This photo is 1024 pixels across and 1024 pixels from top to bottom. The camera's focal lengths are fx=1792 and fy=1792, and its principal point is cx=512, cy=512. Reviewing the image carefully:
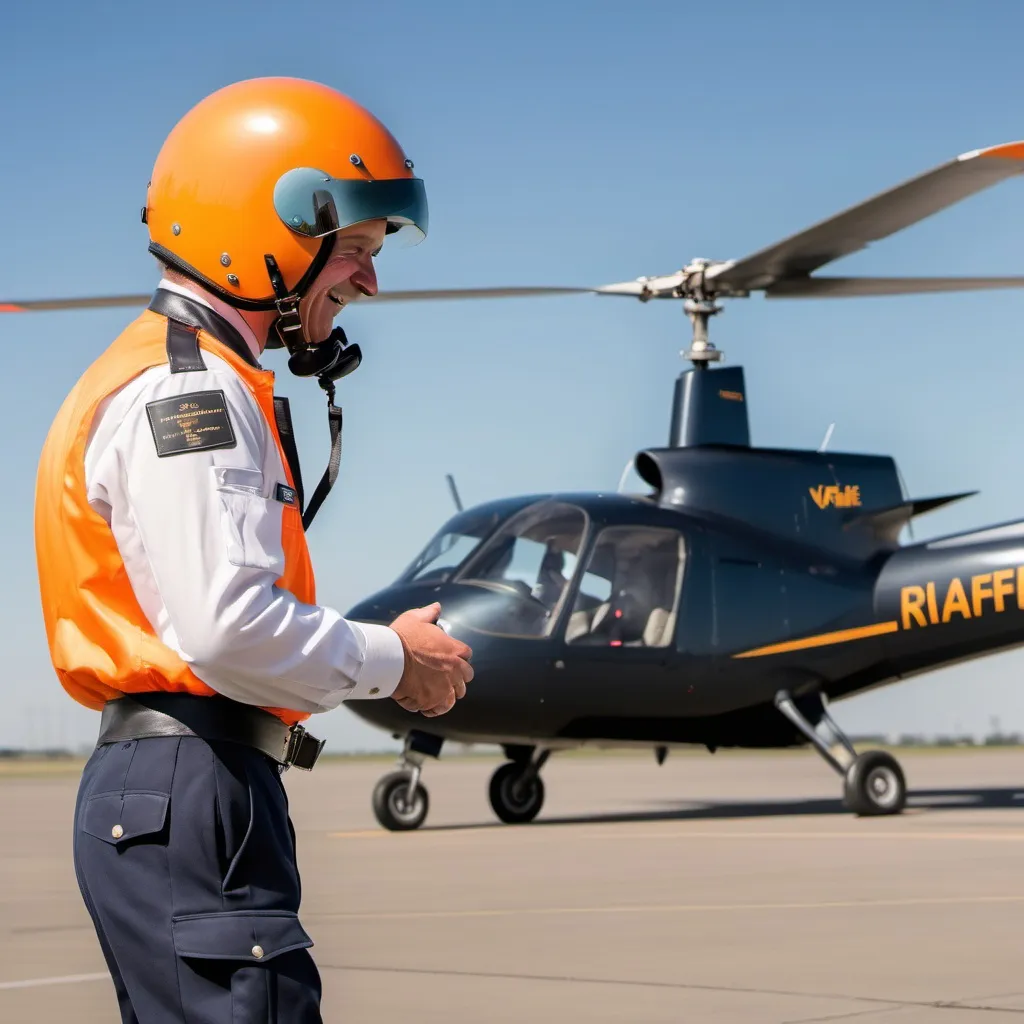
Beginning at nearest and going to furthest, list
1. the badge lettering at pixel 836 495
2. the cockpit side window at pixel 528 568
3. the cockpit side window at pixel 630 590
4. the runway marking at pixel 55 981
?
the runway marking at pixel 55 981, the cockpit side window at pixel 528 568, the cockpit side window at pixel 630 590, the badge lettering at pixel 836 495

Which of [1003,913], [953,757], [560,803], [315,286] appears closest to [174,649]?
[315,286]

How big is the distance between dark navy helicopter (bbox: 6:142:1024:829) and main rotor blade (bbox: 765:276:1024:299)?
0.07ft

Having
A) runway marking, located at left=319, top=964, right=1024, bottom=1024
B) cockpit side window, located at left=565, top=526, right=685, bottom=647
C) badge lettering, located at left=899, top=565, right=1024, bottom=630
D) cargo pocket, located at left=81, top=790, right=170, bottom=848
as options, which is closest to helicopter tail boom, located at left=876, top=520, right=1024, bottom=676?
badge lettering, located at left=899, top=565, right=1024, bottom=630

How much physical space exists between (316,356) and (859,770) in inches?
434

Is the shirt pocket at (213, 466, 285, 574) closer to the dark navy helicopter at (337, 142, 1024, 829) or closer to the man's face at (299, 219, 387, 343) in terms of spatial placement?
the man's face at (299, 219, 387, 343)

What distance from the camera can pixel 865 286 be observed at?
43.0 feet

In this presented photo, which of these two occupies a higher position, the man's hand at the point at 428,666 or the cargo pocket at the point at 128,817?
the man's hand at the point at 428,666

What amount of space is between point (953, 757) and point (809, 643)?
16.0m

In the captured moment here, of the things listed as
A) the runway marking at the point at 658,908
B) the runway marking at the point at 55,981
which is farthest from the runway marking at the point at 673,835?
the runway marking at the point at 55,981

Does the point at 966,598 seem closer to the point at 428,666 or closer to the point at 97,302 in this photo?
the point at 97,302

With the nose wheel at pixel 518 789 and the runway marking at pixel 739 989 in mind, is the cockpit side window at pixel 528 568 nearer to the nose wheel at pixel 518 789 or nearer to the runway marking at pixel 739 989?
the nose wheel at pixel 518 789

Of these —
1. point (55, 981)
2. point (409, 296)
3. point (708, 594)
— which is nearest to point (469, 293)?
point (409, 296)

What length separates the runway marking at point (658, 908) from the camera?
7.42m

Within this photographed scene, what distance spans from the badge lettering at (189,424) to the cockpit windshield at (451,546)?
1067cm
